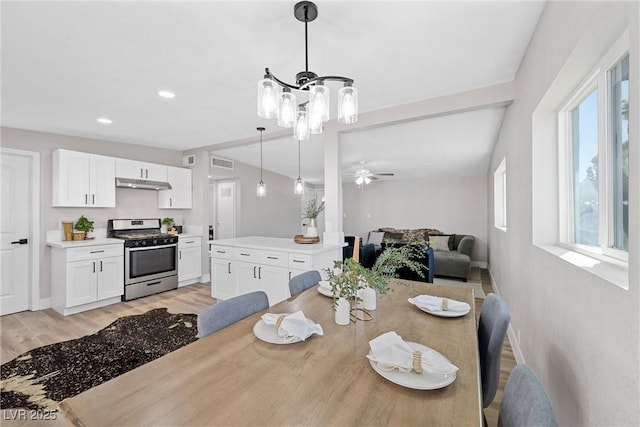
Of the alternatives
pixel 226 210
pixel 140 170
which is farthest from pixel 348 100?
pixel 226 210

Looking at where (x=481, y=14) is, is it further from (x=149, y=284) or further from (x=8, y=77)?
(x=149, y=284)

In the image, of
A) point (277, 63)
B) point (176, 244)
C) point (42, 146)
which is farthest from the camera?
point (176, 244)

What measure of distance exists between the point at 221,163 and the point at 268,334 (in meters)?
5.12

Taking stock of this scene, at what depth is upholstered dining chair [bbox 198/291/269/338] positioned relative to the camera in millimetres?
1387

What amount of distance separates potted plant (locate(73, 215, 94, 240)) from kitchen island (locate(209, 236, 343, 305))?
1906mm

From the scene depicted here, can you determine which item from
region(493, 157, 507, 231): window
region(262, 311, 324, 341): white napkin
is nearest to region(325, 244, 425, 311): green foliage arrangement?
region(262, 311, 324, 341): white napkin

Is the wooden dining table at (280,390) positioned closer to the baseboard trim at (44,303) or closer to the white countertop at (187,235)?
the white countertop at (187,235)

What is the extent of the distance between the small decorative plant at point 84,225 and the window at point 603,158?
5.39 metres

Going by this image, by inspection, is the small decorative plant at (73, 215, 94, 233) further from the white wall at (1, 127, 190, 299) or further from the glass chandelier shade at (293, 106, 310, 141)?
the glass chandelier shade at (293, 106, 310, 141)

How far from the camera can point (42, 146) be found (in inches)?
151

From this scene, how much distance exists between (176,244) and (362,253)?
3096 millimetres

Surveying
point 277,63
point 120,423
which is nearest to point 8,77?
point 277,63

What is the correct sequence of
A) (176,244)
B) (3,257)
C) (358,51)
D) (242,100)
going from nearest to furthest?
(358,51) → (242,100) → (3,257) → (176,244)

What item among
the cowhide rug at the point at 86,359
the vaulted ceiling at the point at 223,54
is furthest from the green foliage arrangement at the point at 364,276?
the cowhide rug at the point at 86,359
